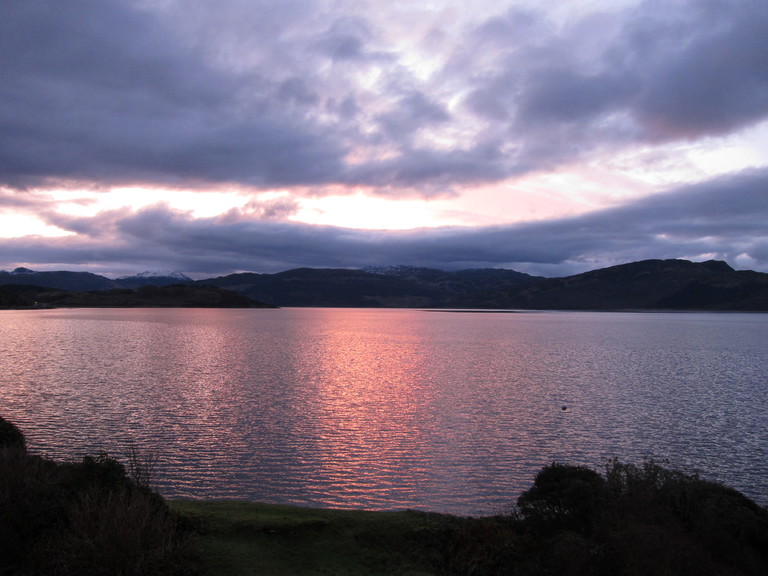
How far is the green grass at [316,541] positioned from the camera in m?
11.3

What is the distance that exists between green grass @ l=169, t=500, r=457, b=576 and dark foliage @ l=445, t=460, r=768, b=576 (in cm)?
90

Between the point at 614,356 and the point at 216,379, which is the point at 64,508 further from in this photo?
the point at 614,356

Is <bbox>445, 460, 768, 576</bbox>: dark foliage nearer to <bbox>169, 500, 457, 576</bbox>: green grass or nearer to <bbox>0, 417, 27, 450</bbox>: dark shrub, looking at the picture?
<bbox>169, 500, 457, 576</bbox>: green grass

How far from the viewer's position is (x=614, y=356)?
66.7m

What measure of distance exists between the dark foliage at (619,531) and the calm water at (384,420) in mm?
4820

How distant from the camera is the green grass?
1132cm

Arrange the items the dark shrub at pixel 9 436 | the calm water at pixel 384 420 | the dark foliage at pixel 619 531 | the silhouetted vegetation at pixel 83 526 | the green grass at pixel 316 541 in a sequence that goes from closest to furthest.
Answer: the silhouetted vegetation at pixel 83 526
the dark foliage at pixel 619 531
the green grass at pixel 316 541
the dark shrub at pixel 9 436
the calm water at pixel 384 420

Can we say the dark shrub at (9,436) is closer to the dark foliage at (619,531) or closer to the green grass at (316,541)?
the green grass at (316,541)

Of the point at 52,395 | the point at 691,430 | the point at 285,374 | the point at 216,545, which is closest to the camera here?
the point at 216,545

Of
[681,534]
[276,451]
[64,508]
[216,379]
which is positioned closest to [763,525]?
[681,534]

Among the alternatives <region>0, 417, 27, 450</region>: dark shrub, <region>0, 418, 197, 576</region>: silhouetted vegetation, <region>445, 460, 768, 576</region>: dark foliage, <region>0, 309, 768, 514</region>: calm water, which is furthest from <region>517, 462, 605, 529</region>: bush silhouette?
<region>0, 417, 27, 450</region>: dark shrub

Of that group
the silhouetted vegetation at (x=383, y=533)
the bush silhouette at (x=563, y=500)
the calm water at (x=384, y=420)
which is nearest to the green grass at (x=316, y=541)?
the silhouetted vegetation at (x=383, y=533)

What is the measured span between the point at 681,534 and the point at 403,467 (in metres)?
12.5

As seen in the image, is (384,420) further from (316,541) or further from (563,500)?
(316,541)
